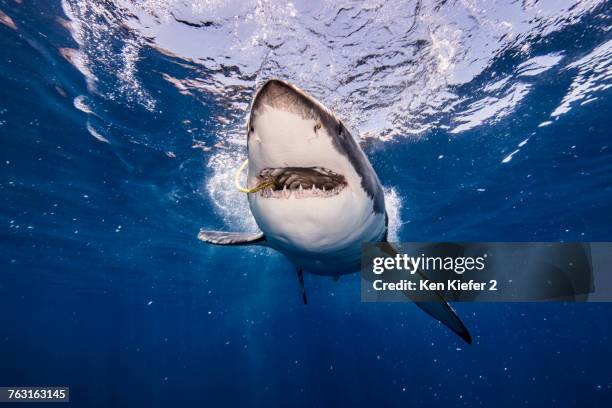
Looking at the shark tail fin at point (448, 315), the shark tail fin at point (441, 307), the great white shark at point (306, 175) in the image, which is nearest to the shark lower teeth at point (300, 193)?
the great white shark at point (306, 175)

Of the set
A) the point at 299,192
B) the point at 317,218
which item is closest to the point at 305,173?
the point at 299,192

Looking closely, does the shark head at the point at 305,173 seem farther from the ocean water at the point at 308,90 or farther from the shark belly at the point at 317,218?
the ocean water at the point at 308,90

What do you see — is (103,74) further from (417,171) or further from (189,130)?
(417,171)

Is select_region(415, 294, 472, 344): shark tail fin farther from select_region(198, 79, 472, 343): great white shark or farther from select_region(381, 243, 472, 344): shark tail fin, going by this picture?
select_region(198, 79, 472, 343): great white shark

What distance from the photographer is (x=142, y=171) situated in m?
14.9

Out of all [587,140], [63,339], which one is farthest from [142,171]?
[63,339]

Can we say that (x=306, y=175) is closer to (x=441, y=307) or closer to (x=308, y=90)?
(x=441, y=307)

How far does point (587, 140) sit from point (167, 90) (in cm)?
1468

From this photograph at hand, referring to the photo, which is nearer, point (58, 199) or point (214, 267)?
point (58, 199)

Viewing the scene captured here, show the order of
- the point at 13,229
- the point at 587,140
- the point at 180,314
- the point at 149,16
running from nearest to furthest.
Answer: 1. the point at 149,16
2. the point at 587,140
3. the point at 13,229
4. the point at 180,314

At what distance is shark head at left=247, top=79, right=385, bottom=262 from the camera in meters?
2.16

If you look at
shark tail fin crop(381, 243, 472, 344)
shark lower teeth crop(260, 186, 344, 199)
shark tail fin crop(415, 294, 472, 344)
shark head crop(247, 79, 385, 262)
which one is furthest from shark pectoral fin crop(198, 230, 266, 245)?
shark tail fin crop(415, 294, 472, 344)

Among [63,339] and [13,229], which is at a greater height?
[13,229]

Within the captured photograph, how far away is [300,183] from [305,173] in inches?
4.6
